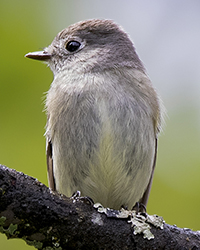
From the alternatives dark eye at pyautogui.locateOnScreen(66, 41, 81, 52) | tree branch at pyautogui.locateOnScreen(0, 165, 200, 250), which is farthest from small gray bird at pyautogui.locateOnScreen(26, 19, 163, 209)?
tree branch at pyautogui.locateOnScreen(0, 165, 200, 250)

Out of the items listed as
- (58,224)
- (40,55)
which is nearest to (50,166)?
(40,55)

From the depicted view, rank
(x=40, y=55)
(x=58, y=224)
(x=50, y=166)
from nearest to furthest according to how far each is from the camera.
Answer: (x=58, y=224) → (x=50, y=166) → (x=40, y=55)

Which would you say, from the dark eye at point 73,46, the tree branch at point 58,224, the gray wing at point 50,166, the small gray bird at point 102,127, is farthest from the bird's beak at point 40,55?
the tree branch at point 58,224

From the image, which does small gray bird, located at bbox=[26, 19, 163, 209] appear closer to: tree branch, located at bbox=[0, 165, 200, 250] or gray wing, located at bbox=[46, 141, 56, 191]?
gray wing, located at bbox=[46, 141, 56, 191]

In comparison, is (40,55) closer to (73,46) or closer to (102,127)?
(73,46)

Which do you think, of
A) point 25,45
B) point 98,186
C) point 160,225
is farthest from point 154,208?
point 25,45

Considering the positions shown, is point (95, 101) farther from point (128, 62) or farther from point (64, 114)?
point (128, 62)
